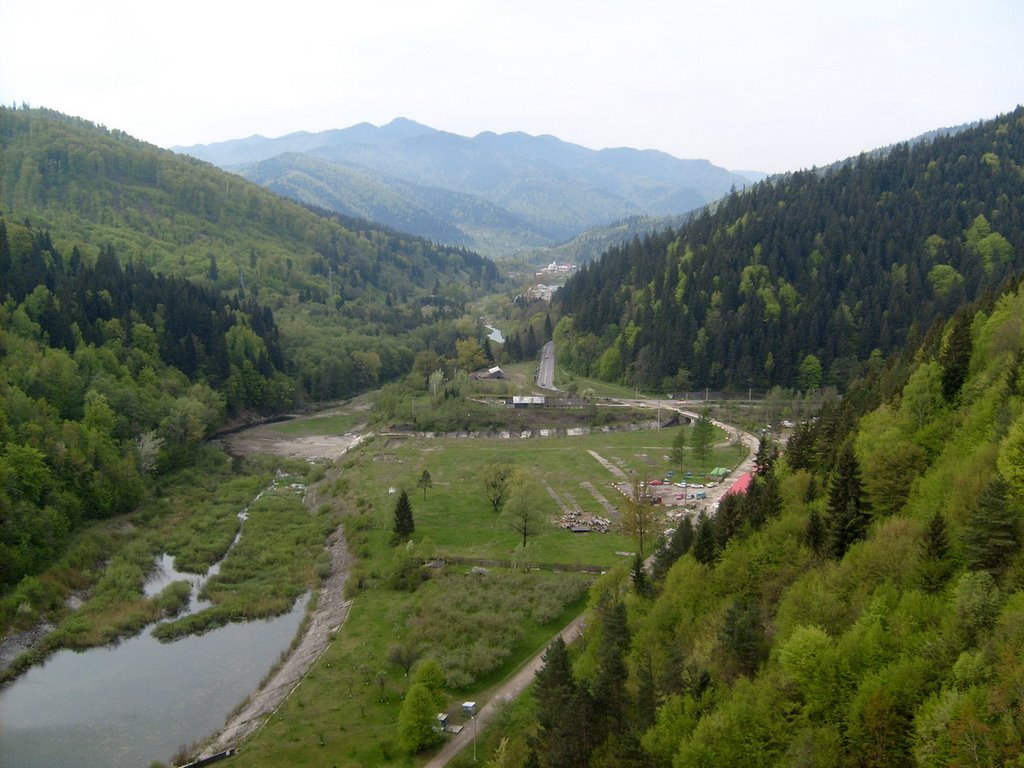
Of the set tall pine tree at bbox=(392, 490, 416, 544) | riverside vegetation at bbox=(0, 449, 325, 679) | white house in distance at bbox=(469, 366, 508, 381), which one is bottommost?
riverside vegetation at bbox=(0, 449, 325, 679)

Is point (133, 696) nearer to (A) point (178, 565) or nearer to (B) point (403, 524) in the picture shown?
(A) point (178, 565)

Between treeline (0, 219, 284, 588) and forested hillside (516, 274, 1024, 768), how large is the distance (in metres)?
49.1

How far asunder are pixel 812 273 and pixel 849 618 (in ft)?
412

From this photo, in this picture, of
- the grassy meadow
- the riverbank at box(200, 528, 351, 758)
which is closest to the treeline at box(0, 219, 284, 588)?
the grassy meadow

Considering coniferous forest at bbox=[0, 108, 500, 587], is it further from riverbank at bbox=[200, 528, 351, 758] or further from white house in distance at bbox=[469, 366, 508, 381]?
riverbank at bbox=[200, 528, 351, 758]

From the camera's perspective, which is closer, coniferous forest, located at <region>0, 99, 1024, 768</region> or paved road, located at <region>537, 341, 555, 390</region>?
coniferous forest, located at <region>0, 99, 1024, 768</region>

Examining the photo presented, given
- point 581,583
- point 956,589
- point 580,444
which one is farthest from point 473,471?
point 956,589

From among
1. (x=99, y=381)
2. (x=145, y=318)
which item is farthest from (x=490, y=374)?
(x=99, y=381)

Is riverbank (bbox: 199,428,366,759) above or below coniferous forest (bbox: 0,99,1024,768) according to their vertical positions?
below

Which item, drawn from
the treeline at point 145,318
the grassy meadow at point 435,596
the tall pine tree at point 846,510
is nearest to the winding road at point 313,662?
the grassy meadow at point 435,596

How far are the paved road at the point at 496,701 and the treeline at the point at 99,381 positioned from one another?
3952cm

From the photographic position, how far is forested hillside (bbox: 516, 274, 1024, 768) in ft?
79.8

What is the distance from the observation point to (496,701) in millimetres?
42938

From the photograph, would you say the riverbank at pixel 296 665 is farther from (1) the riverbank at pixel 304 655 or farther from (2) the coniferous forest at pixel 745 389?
(2) the coniferous forest at pixel 745 389
